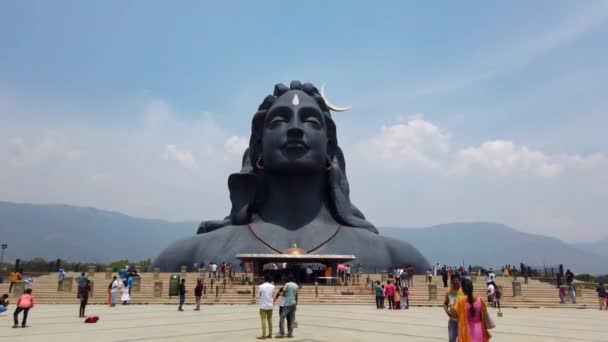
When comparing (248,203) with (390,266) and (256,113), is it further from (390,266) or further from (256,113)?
(390,266)

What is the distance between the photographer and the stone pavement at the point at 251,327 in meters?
9.98

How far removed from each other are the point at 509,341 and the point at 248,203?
2720 cm

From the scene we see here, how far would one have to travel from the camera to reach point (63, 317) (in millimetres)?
14078

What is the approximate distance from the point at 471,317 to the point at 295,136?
91.5 feet

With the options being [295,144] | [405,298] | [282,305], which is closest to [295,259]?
[405,298]

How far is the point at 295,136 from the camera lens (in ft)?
111

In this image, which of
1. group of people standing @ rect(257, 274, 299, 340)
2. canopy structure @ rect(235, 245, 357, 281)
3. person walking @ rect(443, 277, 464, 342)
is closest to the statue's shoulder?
canopy structure @ rect(235, 245, 357, 281)

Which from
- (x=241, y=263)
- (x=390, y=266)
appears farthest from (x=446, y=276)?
(x=241, y=263)

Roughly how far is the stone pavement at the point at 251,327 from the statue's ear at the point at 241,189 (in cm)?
2010

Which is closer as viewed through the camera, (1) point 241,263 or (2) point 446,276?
(2) point 446,276

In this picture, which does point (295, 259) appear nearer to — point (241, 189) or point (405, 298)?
point (405, 298)

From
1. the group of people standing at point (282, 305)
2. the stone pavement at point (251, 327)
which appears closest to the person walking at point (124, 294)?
the stone pavement at point (251, 327)

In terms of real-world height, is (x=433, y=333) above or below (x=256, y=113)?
below

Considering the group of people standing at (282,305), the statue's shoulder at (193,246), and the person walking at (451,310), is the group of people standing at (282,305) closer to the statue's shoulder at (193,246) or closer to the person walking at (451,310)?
the person walking at (451,310)
